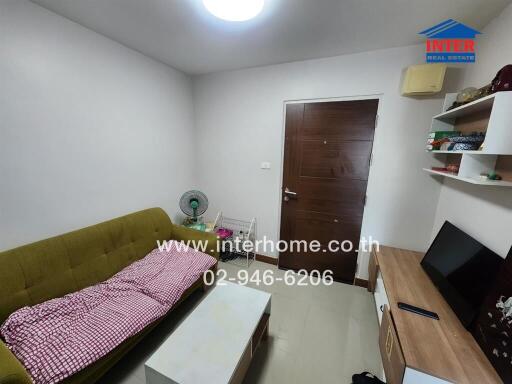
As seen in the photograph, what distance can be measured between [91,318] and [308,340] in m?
1.58

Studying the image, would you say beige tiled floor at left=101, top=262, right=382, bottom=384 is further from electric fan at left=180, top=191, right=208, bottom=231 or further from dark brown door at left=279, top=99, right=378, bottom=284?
electric fan at left=180, top=191, right=208, bottom=231

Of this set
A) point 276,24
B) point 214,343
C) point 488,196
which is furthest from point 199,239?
point 488,196

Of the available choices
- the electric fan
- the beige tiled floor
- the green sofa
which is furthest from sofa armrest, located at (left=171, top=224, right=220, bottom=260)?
the beige tiled floor

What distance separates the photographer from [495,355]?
935 millimetres

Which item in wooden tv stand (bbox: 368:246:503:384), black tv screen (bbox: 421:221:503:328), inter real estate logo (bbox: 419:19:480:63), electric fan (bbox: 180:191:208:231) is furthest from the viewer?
electric fan (bbox: 180:191:208:231)

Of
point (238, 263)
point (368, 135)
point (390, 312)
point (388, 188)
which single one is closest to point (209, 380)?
point (390, 312)

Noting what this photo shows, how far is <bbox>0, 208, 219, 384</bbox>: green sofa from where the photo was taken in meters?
1.17

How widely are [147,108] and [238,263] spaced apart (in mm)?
2190

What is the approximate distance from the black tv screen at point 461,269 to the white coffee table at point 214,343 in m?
1.20

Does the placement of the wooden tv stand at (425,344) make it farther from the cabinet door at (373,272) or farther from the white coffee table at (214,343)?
the white coffee table at (214,343)

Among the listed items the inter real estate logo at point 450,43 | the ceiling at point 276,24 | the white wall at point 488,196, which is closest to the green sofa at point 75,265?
the ceiling at point 276,24

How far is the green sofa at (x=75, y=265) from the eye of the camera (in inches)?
46.0

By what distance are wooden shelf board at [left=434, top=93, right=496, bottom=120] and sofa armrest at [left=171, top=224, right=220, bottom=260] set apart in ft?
7.35

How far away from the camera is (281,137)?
245cm
